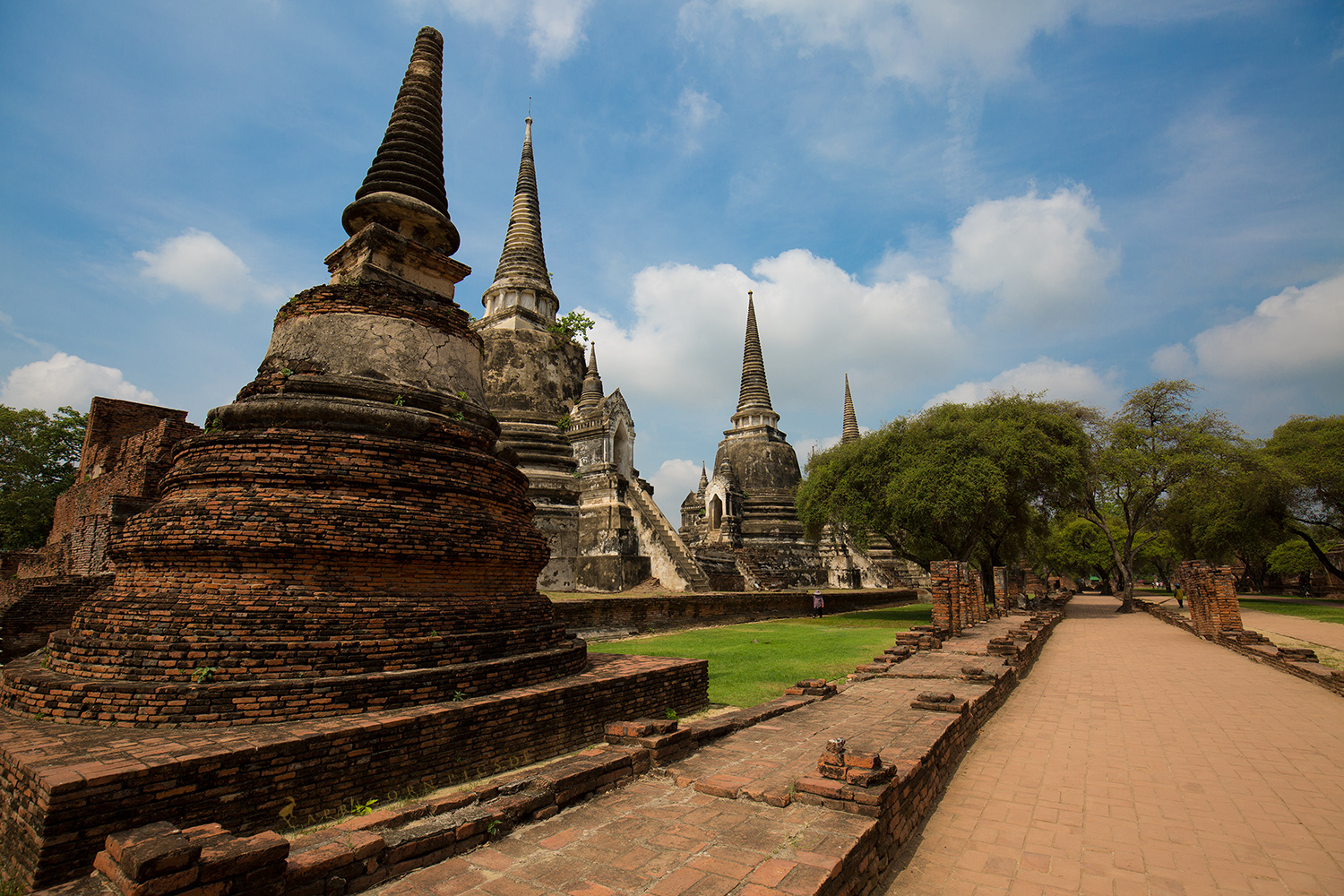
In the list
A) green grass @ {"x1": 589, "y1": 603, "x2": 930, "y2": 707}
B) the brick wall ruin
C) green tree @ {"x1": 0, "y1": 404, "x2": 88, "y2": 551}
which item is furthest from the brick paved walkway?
green tree @ {"x1": 0, "y1": 404, "x2": 88, "y2": 551}

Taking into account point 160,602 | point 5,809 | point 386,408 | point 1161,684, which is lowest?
point 1161,684

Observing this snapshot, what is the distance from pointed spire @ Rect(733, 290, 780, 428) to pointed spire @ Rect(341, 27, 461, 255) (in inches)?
994

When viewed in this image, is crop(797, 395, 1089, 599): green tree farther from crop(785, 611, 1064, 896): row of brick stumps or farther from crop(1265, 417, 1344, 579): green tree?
crop(785, 611, 1064, 896): row of brick stumps

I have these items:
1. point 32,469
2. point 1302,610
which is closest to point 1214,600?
point 1302,610

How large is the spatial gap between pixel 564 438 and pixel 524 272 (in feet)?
21.7

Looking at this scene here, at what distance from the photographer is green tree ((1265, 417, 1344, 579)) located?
2466 centimetres

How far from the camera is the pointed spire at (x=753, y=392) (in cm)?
3269

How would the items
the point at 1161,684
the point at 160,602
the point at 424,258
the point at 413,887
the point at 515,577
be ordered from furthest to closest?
the point at 1161,684 → the point at 424,258 → the point at 515,577 → the point at 160,602 → the point at 413,887

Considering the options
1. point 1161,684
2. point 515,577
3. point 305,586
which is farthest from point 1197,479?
point 305,586

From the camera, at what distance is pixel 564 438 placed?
2181 centimetres

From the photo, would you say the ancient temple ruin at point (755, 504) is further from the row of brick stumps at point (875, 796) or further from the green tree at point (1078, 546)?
the green tree at point (1078, 546)

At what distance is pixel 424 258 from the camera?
295 inches

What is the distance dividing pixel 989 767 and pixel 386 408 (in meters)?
6.09

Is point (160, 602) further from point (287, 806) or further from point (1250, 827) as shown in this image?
point (1250, 827)
